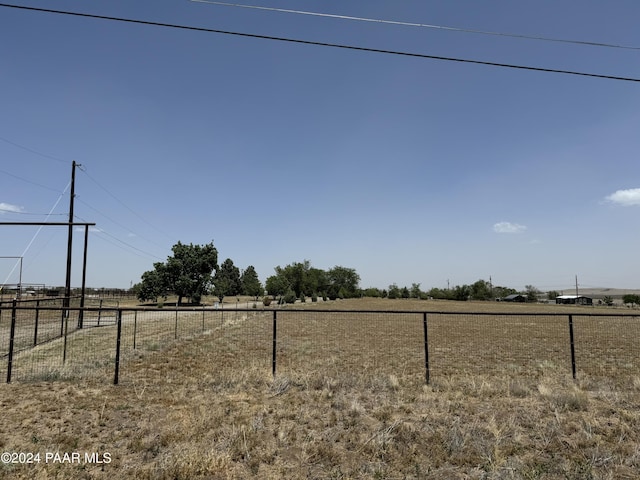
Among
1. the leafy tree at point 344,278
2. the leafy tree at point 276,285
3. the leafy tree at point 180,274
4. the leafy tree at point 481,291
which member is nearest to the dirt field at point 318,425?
the leafy tree at point 180,274

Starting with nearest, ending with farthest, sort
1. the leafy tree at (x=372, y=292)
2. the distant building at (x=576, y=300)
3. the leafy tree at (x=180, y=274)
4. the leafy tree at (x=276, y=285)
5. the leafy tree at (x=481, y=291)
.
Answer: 1. the leafy tree at (x=180, y=274)
2. the leafy tree at (x=276, y=285)
3. the distant building at (x=576, y=300)
4. the leafy tree at (x=481, y=291)
5. the leafy tree at (x=372, y=292)

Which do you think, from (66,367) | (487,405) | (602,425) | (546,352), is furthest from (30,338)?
(546,352)

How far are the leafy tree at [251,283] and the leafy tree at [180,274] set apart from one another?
187 feet

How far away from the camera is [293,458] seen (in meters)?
4.95

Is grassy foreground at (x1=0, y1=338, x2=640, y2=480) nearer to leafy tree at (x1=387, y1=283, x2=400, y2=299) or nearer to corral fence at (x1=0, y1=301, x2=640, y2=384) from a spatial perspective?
corral fence at (x1=0, y1=301, x2=640, y2=384)

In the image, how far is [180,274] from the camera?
61125 millimetres

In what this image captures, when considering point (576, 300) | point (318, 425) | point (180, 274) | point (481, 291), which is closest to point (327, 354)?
point (318, 425)

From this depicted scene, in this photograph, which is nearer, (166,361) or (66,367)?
(66,367)

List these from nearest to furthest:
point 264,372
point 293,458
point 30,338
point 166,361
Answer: point 293,458, point 264,372, point 166,361, point 30,338

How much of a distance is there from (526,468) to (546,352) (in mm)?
12410

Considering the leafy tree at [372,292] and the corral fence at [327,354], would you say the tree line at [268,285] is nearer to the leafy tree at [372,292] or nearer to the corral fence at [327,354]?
the leafy tree at [372,292]

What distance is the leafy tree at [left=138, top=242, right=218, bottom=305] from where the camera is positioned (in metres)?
60.5

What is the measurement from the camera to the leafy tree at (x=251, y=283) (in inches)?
4984

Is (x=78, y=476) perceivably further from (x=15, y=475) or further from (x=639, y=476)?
(x=639, y=476)
